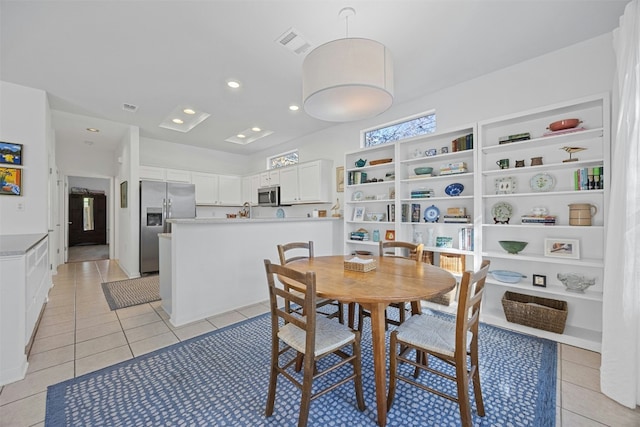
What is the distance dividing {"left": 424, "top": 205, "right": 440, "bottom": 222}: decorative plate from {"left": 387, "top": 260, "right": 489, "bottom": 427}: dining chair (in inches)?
77.2

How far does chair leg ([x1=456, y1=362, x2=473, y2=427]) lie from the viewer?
1.35 meters

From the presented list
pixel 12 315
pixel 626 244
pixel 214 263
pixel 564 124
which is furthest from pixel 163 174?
pixel 626 244

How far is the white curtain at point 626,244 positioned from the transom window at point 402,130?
6.51 feet

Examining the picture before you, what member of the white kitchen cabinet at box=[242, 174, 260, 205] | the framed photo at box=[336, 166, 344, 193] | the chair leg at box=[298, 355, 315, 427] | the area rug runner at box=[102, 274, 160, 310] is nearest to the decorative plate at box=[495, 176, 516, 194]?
the framed photo at box=[336, 166, 344, 193]

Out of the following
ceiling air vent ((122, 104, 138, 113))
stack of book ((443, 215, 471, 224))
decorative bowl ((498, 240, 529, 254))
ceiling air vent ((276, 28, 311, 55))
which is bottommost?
decorative bowl ((498, 240, 529, 254))

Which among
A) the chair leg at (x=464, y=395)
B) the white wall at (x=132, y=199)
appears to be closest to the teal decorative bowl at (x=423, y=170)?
the chair leg at (x=464, y=395)

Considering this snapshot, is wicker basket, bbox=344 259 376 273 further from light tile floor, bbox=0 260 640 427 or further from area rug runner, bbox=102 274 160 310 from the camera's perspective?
area rug runner, bbox=102 274 160 310

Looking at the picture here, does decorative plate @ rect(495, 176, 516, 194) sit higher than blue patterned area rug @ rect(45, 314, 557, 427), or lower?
higher

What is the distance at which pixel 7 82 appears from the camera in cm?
321

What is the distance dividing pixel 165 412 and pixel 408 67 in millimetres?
3666

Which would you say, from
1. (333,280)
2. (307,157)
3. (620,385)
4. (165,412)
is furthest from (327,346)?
(307,157)

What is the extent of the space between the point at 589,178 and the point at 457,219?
1183 mm

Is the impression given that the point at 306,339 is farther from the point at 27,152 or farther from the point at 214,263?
the point at 27,152

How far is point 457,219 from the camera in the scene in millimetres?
3207
